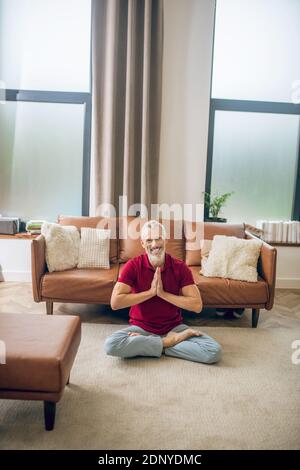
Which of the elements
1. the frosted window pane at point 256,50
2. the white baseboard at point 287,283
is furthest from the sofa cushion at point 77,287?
the frosted window pane at point 256,50

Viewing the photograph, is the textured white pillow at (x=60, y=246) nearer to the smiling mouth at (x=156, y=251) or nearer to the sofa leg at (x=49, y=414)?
the smiling mouth at (x=156, y=251)

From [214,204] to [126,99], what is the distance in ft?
4.50

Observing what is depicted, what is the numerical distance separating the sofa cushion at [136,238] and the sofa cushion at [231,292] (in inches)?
21.2

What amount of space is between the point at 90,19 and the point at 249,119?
6.43 feet

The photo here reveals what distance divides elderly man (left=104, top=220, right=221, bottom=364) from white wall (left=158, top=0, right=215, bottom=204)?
73.9 inches

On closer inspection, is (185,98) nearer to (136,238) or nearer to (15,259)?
(136,238)

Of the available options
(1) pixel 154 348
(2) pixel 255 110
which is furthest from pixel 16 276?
(2) pixel 255 110

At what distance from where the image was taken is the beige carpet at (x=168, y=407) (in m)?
1.79

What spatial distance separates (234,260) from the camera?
3328 mm

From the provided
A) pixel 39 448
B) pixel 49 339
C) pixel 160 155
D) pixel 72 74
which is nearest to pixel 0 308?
pixel 49 339

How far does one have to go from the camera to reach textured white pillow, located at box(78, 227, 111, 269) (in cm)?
346

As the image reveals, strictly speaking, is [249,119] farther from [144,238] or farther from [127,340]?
[127,340]

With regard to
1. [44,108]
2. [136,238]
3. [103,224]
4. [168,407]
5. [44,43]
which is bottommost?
[168,407]

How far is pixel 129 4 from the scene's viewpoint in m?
3.94
